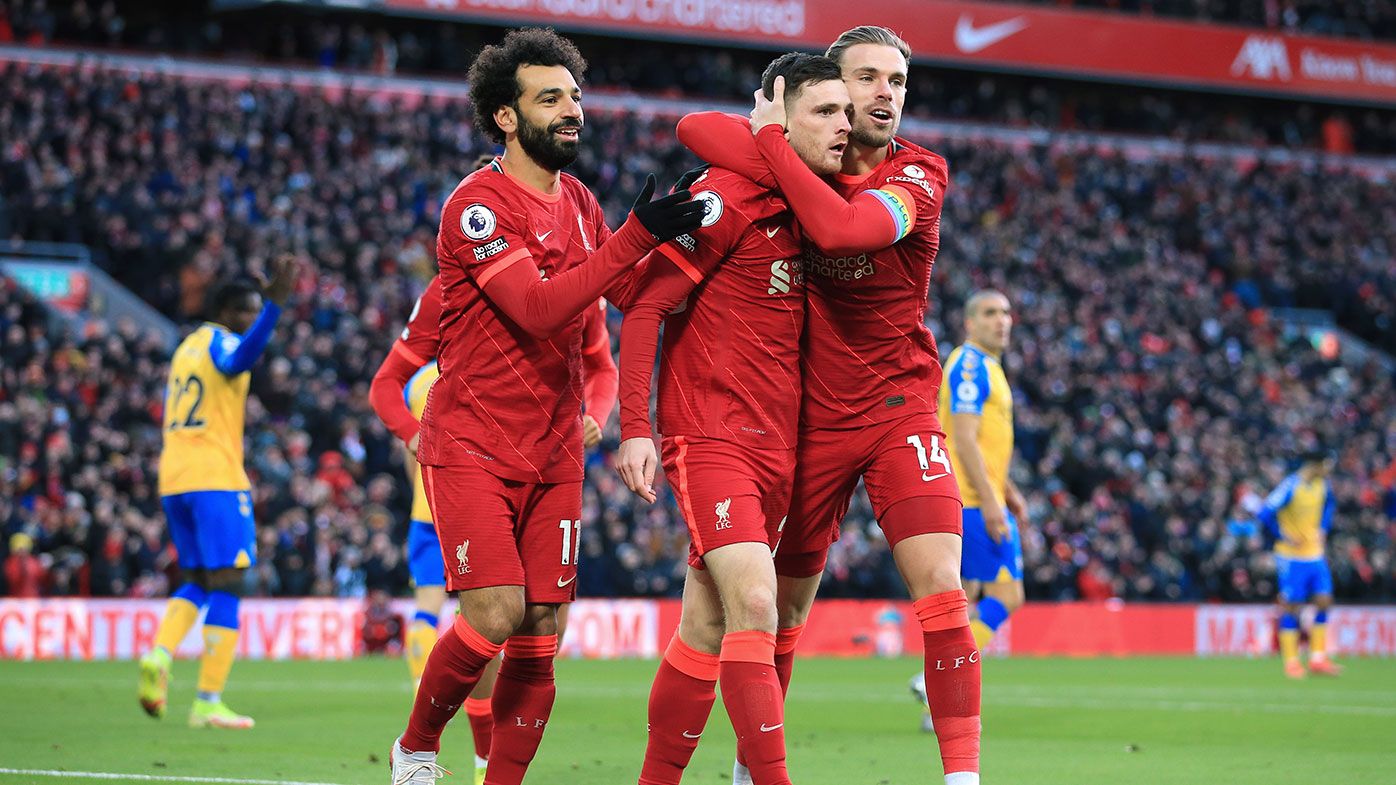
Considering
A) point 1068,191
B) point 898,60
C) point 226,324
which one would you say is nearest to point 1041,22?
point 1068,191

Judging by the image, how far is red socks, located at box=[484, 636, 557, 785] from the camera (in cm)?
617

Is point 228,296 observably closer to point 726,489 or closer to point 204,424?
point 204,424

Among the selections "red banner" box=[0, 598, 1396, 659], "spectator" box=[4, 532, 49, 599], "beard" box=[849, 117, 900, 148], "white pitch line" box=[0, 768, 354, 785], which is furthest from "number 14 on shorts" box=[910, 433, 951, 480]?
"spectator" box=[4, 532, 49, 599]

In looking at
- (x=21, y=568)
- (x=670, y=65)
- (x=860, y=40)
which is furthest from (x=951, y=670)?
(x=670, y=65)

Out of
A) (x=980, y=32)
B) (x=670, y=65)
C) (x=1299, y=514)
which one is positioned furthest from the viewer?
(x=980, y=32)

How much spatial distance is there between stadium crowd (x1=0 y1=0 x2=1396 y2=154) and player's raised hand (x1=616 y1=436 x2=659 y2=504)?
25.5 meters

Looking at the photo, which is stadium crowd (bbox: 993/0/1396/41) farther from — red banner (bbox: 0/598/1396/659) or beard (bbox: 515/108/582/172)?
beard (bbox: 515/108/582/172)

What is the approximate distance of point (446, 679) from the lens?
610 centimetres

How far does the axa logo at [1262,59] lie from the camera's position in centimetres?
4266

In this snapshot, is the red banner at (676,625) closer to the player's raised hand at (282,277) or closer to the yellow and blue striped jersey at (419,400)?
the yellow and blue striped jersey at (419,400)

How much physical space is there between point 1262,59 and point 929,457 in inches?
1565

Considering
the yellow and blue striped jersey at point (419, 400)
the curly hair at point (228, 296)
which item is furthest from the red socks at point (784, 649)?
the curly hair at point (228, 296)

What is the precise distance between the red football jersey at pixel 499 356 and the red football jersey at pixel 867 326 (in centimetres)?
85

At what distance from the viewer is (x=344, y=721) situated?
36.4ft
